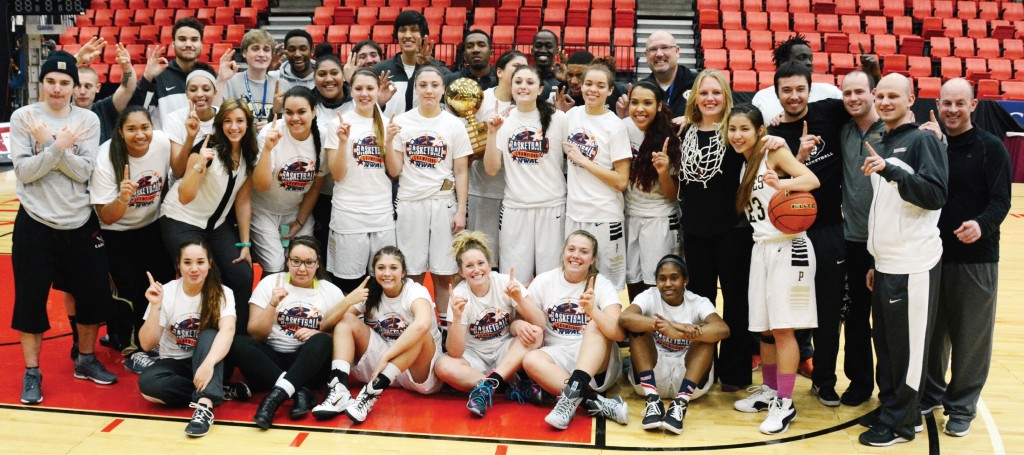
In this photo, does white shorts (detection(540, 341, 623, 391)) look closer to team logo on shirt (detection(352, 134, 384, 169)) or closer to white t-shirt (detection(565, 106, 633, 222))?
white t-shirt (detection(565, 106, 633, 222))

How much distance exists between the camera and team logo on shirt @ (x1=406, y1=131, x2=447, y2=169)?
16.2 feet

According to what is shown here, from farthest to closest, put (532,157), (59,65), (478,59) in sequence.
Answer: (478,59), (532,157), (59,65)

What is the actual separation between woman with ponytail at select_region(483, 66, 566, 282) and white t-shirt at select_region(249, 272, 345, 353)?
1.07m

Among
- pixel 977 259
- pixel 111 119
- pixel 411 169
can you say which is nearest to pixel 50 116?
pixel 111 119

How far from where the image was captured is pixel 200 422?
4062 millimetres

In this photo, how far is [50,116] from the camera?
14.5 feet

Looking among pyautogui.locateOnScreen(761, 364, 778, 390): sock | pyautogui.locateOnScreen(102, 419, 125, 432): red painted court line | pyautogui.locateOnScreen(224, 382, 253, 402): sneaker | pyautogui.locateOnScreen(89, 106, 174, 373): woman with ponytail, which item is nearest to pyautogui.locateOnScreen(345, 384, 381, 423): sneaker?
pyautogui.locateOnScreen(224, 382, 253, 402): sneaker

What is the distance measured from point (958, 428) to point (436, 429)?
250 centimetres

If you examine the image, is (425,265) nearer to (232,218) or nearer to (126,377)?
(232,218)

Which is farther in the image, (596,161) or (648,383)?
(596,161)

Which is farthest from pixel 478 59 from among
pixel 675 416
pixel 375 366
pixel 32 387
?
pixel 32 387

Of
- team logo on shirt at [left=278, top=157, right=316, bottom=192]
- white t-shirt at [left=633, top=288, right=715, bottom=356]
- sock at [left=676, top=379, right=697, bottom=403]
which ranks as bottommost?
sock at [left=676, top=379, right=697, bottom=403]

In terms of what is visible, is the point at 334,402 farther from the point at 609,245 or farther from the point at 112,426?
the point at 609,245

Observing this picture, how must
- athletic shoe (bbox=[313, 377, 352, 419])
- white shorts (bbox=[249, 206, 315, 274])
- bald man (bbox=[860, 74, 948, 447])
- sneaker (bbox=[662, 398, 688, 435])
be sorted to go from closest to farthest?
bald man (bbox=[860, 74, 948, 447]) < sneaker (bbox=[662, 398, 688, 435]) < athletic shoe (bbox=[313, 377, 352, 419]) < white shorts (bbox=[249, 206, 315, 274])
